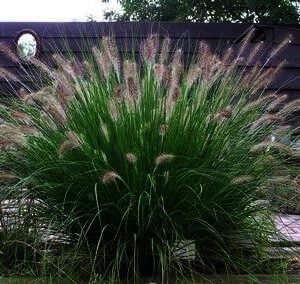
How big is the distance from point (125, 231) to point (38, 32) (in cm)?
442

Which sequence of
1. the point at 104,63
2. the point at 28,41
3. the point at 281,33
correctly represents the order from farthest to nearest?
the point at 28,41
the point at 281,33
the point at 104,63

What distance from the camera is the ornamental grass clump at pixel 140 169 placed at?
108 inches

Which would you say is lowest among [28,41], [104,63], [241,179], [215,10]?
[241,179]

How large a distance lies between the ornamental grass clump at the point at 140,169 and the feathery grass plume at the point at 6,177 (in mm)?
16

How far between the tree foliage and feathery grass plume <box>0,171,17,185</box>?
619 centimetres

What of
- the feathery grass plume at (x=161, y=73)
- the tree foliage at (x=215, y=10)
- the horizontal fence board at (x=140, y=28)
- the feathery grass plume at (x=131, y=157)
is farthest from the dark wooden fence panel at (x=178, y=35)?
the feathery grass plume at (x=131, y=157)

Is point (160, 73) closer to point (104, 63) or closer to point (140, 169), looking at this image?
point (104, 63)

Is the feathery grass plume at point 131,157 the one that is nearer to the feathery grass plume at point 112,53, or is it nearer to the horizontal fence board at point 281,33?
the feathery grass plume at point 112,53

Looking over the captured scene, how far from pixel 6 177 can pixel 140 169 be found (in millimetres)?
609

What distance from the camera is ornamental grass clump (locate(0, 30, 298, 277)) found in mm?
2734

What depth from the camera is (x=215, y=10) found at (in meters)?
10.1

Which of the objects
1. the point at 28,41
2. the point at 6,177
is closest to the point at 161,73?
the point at 6,177

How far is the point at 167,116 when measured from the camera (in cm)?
280

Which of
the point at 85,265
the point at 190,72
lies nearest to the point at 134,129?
the point at 190,72
